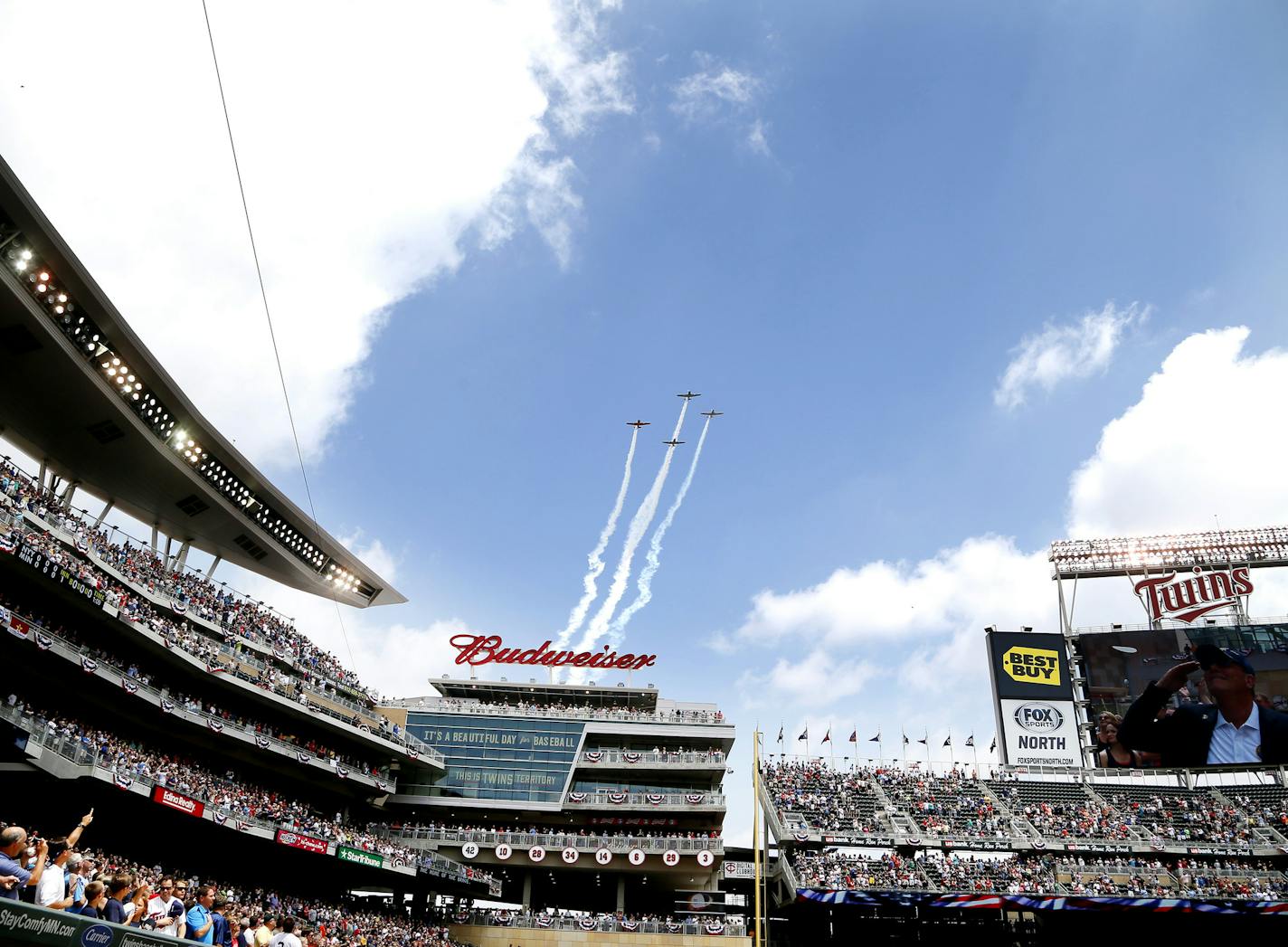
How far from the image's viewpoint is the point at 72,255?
3541 centimetres

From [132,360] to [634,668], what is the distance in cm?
4222

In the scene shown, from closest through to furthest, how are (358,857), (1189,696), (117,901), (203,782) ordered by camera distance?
(117,901) → (203,782) → (358,857) → (1189,696)

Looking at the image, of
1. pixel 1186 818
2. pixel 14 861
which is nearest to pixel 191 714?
pixel 14 861

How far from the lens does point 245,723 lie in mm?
46125

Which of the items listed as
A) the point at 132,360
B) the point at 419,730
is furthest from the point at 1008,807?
the point at 132,360

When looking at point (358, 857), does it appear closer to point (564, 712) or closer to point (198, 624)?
point (198, 624)

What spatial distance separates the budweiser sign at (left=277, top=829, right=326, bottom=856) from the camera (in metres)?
42.0

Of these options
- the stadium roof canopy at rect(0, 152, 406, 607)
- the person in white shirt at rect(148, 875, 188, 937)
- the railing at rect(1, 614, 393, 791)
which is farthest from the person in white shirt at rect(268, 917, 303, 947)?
the stadium roof canopy at rect(0, 152, 406, 607)

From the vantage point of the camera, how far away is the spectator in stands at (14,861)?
9.65 metres

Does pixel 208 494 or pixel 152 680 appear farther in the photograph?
pixel 208 494

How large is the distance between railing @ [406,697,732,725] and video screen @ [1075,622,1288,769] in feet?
90.8

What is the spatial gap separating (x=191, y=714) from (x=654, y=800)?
31224mm

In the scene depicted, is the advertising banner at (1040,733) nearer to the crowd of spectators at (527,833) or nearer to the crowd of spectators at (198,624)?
the crowd of spectators at (527,833)

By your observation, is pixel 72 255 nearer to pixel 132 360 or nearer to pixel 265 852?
pixel 132 360
